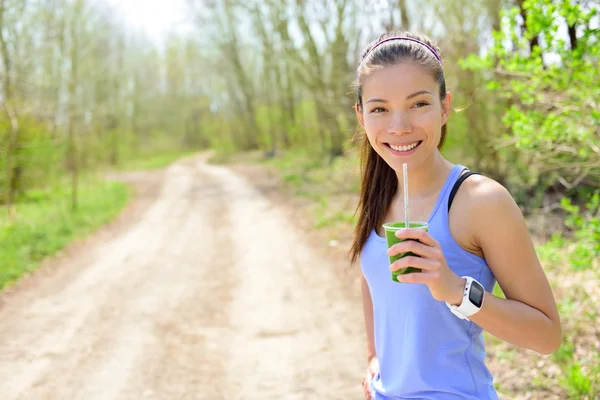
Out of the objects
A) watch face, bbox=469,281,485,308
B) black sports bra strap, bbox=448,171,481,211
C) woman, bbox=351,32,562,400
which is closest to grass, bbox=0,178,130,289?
woman, bbox=351,32,562,400

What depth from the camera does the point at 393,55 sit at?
157 cm

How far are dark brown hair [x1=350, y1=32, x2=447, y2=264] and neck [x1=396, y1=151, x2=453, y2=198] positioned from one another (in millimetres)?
207

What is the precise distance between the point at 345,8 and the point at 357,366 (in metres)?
11.8

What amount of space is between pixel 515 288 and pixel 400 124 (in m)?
0.55

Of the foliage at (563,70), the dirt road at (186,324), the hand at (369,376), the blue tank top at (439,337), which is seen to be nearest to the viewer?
the blue tank top at (439,337)

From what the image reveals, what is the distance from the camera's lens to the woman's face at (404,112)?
1.53 meters

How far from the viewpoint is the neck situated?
5.31 ft

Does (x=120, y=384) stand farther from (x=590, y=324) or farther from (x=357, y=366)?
(x=590, y=324)

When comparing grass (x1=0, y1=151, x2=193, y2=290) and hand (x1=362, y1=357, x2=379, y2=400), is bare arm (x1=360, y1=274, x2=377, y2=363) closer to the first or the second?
hand (x1=362, y1=357, x2=379, y2=400)

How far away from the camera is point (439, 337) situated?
1517 mm

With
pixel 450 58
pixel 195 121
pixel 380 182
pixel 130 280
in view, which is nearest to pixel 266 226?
pixel 130 280

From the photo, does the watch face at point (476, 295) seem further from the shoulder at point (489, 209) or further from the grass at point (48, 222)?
the grass at point (48, 222)

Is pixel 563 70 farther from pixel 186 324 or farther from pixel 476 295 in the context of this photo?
pixel 186 324

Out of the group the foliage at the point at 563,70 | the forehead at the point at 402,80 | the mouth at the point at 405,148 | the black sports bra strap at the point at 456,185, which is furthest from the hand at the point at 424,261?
the foliage at the point at 563,70
